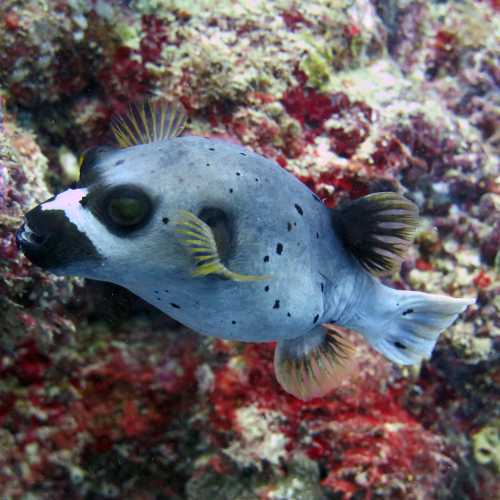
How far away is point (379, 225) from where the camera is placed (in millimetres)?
2443

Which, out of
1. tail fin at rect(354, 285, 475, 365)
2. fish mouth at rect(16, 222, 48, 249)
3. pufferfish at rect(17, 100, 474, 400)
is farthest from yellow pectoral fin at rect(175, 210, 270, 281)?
tail fin at rect(354, 285, 475, 365)

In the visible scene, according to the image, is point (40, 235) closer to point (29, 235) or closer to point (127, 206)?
point (29, 235)

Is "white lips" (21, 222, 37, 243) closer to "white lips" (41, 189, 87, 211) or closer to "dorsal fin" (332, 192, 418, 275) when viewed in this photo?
"white lips" (41, 189, 87, 211)

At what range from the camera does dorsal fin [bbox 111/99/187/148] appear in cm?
225

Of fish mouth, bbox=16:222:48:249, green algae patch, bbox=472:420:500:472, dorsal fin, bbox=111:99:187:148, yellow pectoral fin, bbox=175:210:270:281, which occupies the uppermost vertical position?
dorsal fin, bbox=111:99:187:148

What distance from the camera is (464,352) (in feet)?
14.9

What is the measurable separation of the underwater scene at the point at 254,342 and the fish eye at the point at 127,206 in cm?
94

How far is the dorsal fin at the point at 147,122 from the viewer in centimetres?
225

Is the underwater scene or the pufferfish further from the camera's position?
the underwater scene

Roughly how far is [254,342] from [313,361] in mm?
525

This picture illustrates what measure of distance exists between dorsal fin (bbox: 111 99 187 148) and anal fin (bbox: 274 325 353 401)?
1385 mm

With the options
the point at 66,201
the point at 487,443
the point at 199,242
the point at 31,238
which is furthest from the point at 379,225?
the point at 487,443

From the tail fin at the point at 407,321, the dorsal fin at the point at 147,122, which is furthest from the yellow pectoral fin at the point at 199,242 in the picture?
the tail fin at the point at 407,321

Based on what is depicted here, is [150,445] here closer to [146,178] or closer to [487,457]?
[146,178]
